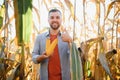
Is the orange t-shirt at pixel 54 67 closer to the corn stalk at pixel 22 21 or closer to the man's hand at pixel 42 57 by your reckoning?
the man's hand at pixel 42 57

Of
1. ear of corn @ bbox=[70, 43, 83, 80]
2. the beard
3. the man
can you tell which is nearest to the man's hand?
the man

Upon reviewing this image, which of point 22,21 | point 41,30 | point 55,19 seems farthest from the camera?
point 41,30

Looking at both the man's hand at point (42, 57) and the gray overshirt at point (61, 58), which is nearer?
the man's hand at point (42, 57)

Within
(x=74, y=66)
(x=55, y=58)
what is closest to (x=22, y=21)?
(x=74, y=66)

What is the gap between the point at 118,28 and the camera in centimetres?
214

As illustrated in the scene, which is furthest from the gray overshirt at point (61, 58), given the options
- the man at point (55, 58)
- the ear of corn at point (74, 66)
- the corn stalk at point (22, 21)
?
the ear of corn at point (74, 66)

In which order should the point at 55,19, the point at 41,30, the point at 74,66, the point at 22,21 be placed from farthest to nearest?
1. the point at 41,30
2. the point at 55,19
3. the point at 22,21
4. the point at 74,66

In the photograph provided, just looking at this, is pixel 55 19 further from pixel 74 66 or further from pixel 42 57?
pixel 74 66

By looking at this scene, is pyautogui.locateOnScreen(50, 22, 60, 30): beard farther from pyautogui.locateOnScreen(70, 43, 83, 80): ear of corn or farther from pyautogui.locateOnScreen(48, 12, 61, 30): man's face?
pyautogui.locateOnScreen(70, 43, 83, 80): ear of corn

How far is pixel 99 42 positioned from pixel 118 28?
636 millimetres

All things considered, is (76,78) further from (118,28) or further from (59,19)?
(118,28)

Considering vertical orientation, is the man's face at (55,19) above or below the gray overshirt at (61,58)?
above

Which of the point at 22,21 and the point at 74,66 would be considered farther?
the point at 22,21

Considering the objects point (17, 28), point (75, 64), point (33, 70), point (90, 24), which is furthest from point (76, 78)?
point (90, 24)
